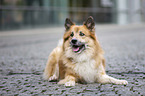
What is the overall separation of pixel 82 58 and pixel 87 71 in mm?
305

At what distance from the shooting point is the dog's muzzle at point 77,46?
510 cm

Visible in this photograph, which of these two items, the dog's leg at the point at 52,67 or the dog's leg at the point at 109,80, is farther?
the dog's leg at the point at 52,67

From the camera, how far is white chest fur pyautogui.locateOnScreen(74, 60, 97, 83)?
5.06 m

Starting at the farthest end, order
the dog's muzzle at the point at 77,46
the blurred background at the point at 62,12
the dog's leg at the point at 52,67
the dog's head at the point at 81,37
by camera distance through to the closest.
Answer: the blurred background at the point at 62,12 < the dog's leg at the point at 52,67 < the dog's head at the point at 81,37 < the dog's muzzle at the point at 77,46

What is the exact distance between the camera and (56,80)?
18.3ft

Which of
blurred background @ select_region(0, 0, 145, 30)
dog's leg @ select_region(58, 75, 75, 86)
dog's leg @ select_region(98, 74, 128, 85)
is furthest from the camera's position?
blurred background @ select_region(0, 0, 145, 30)

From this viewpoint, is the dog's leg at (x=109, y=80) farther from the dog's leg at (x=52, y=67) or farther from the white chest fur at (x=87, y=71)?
the dog's leg at (x=52, y=67)

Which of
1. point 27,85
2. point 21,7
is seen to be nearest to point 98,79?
point 27,85

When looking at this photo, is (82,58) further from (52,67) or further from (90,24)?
(52,67)

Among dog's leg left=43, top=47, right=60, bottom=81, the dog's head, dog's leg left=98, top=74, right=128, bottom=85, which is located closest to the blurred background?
dog's leg left=43, top=47, right=60, bottom=81

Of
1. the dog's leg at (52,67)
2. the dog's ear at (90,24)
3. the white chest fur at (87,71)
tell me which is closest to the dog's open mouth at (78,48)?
the white chest fur at (87,71)

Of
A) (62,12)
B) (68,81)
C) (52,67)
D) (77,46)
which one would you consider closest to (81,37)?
(77,46)

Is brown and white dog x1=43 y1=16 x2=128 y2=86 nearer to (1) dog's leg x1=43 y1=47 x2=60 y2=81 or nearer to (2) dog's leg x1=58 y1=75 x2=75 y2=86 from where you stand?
(2) dog's leg x1=58 y1=75 x2=75 y2=86

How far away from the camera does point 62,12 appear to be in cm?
2831
